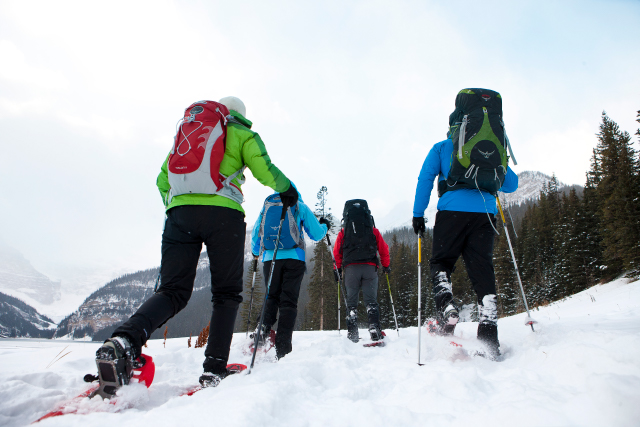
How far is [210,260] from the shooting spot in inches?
97.0

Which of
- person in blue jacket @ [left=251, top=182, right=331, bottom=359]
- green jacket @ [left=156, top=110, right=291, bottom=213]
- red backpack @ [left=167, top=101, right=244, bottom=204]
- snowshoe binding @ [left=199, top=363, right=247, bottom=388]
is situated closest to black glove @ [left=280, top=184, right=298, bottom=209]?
green jacket @ [left=156, top=110, right=291, bottom=213]

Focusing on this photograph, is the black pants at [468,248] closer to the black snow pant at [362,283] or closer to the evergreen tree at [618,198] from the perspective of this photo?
the black snow pant at [362,283]

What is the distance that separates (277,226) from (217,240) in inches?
70.8

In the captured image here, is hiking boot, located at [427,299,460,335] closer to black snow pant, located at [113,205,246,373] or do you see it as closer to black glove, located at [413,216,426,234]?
black glove, located at [413,216,426,234]

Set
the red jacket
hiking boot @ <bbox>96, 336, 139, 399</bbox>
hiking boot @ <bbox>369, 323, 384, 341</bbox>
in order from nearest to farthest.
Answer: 1. hiking boot @ <bbox>96, 336, 139, 399</bbox>
2. hiking boot @ <bbox>369, 323, 384, 341</bbox>
3. the red jacket

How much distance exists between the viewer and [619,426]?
44.0 inches

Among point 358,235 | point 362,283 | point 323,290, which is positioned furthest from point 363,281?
point 323,290

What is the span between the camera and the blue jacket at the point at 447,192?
314cm

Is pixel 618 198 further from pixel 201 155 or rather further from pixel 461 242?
pixel 201 155

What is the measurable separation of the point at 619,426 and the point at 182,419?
68.6 inches

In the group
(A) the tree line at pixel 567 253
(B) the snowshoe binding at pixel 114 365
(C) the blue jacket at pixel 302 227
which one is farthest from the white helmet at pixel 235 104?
(A) the tree line at pixel 567 253

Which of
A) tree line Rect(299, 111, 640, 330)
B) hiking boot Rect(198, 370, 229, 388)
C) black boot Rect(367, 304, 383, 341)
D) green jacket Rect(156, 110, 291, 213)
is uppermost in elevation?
tree line Rect(299, 111, 640, 330)

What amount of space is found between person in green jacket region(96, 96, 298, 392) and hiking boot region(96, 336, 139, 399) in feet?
1.17

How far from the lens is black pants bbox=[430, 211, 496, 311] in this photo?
121 inches
